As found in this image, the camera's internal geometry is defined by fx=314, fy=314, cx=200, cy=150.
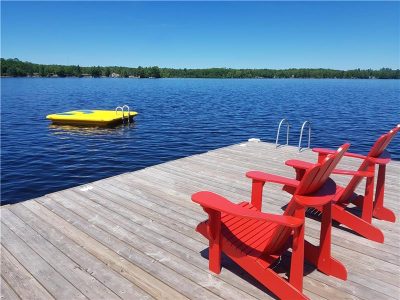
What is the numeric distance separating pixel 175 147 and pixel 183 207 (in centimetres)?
1152

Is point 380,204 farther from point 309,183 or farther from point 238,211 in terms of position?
point 238,211

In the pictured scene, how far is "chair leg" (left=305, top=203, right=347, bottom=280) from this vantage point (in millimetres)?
3250

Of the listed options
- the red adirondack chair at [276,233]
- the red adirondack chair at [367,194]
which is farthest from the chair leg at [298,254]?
the red adirondack chair at [367,194]

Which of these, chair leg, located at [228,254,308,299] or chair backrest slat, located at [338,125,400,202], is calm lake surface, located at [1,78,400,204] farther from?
chair backrest slat, located at [338,125,400,202]

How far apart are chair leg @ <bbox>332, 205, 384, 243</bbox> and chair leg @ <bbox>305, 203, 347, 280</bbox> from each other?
0.97 meters

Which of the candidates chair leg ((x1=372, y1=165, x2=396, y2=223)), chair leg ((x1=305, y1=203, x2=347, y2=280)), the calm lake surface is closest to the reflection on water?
the calm lake surface

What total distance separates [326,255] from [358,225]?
1.05 metres

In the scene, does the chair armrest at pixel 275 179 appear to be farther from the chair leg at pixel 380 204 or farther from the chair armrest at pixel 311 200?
the chair leg at pixel 380 204

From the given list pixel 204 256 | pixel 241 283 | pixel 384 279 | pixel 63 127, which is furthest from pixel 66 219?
pixel 63 127

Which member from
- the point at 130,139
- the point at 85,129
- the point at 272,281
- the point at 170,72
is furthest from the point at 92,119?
the point at 170,72

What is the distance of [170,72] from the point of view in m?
185

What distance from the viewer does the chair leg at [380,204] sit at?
4633 mm

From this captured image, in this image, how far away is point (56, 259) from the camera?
11.8 ft

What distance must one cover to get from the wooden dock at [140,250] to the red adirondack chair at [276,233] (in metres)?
0.20
